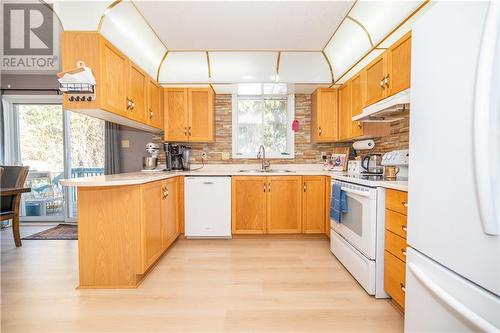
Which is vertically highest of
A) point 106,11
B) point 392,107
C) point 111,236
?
point 106,11

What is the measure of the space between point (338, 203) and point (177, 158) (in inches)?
92.6

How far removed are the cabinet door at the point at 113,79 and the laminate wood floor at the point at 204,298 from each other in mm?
1608

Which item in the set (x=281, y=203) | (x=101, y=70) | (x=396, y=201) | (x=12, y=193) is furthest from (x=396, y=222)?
(x=12, y=193)

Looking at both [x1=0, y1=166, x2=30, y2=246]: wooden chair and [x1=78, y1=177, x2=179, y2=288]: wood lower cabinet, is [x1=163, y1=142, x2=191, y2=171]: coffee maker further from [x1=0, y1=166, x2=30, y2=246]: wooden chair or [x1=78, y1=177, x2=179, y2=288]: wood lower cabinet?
[x1=0, y1=166, x2=30, y2=246]: wooden chair

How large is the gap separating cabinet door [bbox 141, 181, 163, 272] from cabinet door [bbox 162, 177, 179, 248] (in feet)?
0.41

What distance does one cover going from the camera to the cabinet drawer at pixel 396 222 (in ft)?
5.30

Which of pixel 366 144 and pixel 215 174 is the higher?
pixel 366 144

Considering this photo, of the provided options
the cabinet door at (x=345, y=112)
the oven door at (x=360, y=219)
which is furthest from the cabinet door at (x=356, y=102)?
the oven door at (x=360, y=219)

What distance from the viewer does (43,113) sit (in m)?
4.20

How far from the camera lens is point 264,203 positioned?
326 cm

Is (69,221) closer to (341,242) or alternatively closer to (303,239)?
(303,239)

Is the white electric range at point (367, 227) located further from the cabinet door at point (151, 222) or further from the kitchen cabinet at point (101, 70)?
the kitchen cabinet at point (101, 70)

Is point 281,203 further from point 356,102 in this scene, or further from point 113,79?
point 113,79

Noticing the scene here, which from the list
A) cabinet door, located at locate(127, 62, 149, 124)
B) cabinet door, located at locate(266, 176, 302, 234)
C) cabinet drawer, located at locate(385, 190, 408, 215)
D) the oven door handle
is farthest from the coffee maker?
cabinet drawer, located at locate(385, 190, 408, 215)
